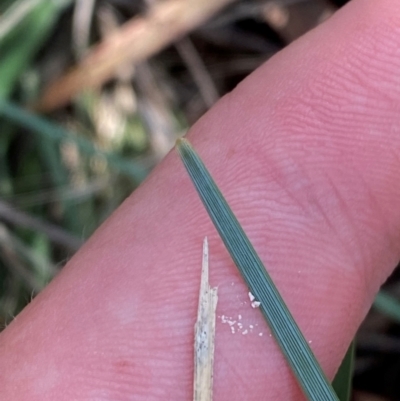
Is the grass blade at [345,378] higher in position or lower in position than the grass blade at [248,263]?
lower

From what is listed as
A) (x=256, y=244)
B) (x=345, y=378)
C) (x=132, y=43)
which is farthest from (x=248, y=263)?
(x=132, y=43)

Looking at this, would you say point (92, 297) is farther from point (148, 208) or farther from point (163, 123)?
point (163, 123)

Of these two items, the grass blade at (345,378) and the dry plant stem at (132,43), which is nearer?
the grass blade at (345,378)

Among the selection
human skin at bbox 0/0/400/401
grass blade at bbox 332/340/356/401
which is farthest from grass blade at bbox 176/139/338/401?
grass blade at bbox 332/340/356/401

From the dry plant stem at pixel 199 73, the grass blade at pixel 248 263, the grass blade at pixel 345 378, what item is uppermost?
the dry plant stem at pixel 199 73

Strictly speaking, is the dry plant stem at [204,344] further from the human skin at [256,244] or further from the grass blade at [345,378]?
the grass blade at [345,378]

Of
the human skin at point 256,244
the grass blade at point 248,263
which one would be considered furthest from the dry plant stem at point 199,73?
the grass blade at point 248,263
